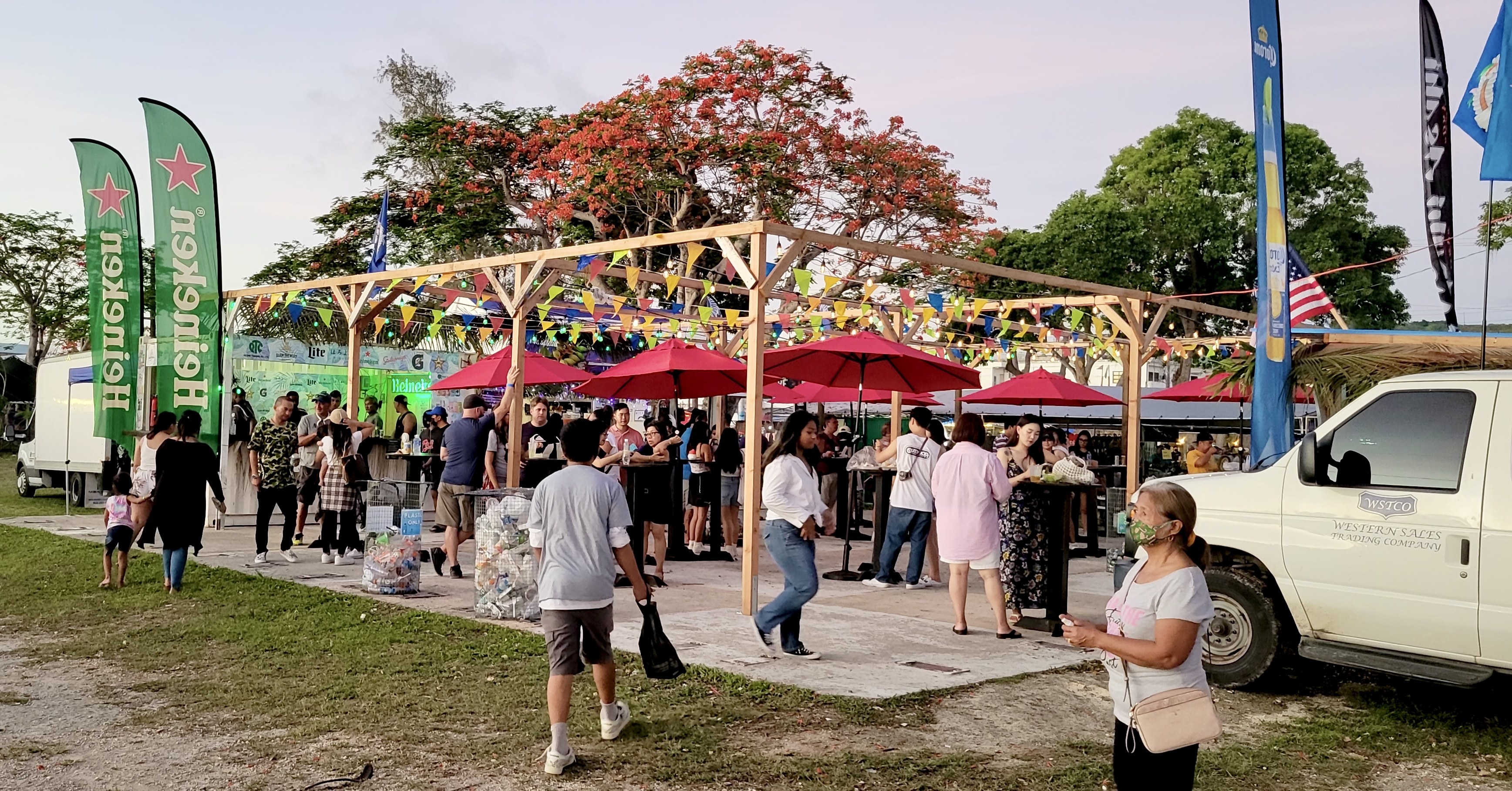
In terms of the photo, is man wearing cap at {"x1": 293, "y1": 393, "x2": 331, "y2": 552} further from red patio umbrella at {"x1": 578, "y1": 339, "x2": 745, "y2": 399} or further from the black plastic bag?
the black plastic bag

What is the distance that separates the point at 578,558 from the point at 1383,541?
418 cm

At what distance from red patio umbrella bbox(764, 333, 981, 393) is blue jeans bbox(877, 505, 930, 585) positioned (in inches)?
62.1

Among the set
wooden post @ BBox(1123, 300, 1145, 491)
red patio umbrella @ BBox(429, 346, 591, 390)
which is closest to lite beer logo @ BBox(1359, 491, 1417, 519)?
wooden post @ BBox(1123, 300, 1145, 491)

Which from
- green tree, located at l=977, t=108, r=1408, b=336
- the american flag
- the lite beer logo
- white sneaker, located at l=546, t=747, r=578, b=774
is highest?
green tree, located at l=977, t=108, r=1408, b=336

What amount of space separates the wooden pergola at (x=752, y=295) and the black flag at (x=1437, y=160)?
315 cm

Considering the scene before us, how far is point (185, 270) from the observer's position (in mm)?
12180

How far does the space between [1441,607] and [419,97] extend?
2831cm

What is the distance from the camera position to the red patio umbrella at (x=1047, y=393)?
693 inches

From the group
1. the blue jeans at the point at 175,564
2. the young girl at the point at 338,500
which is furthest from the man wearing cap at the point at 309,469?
the blue jeans at the point at 175,564

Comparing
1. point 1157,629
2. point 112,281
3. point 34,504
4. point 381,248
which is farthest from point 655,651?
point 34,504

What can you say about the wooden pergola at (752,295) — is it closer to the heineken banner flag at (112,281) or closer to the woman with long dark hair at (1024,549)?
the heineken banner flag at (112,281)

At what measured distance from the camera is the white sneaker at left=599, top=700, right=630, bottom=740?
564 cm

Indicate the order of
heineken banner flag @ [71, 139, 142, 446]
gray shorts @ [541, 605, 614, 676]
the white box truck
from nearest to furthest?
gray shorts @ [541, 605, 614, 676]
heineken banner flag @ [71, 139, 142, 446]
the white box truck

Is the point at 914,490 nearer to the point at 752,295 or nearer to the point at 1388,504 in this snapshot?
the point at 752,295
